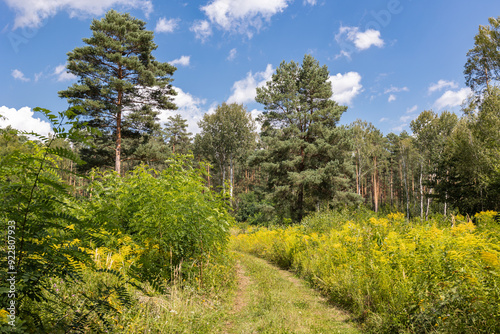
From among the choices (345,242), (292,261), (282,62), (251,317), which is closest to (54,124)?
(251,317)

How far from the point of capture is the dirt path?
3832 millimetres

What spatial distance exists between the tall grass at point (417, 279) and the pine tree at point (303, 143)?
12091 millimetres

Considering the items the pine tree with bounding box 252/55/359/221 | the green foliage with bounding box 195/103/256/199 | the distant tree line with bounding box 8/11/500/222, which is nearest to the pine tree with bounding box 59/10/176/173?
the distant tree line with bounding box 8/11/500/222

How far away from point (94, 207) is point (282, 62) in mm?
19799

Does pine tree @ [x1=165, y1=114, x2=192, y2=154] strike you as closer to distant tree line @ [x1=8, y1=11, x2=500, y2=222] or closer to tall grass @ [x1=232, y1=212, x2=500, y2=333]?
distant tree line @ [x1=8, y1=11, x2=500, y2=222]

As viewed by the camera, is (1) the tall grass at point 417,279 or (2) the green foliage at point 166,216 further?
(2) the green foliage at point 166,216

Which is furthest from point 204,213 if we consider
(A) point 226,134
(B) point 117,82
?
(A) point 226,134

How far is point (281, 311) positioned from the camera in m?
4.32

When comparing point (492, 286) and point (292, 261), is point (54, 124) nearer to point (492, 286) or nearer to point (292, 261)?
point (492, 286)

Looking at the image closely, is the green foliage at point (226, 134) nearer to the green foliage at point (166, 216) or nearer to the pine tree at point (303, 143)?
the pine tree at point (303, 143)

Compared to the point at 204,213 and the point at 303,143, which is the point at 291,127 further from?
the point at 204,213

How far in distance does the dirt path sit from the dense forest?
13.7 inches

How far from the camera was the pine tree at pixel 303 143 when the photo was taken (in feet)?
61.0

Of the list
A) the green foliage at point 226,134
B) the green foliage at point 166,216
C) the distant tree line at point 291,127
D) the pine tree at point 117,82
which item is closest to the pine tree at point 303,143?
the distant tree line at point 291,127
